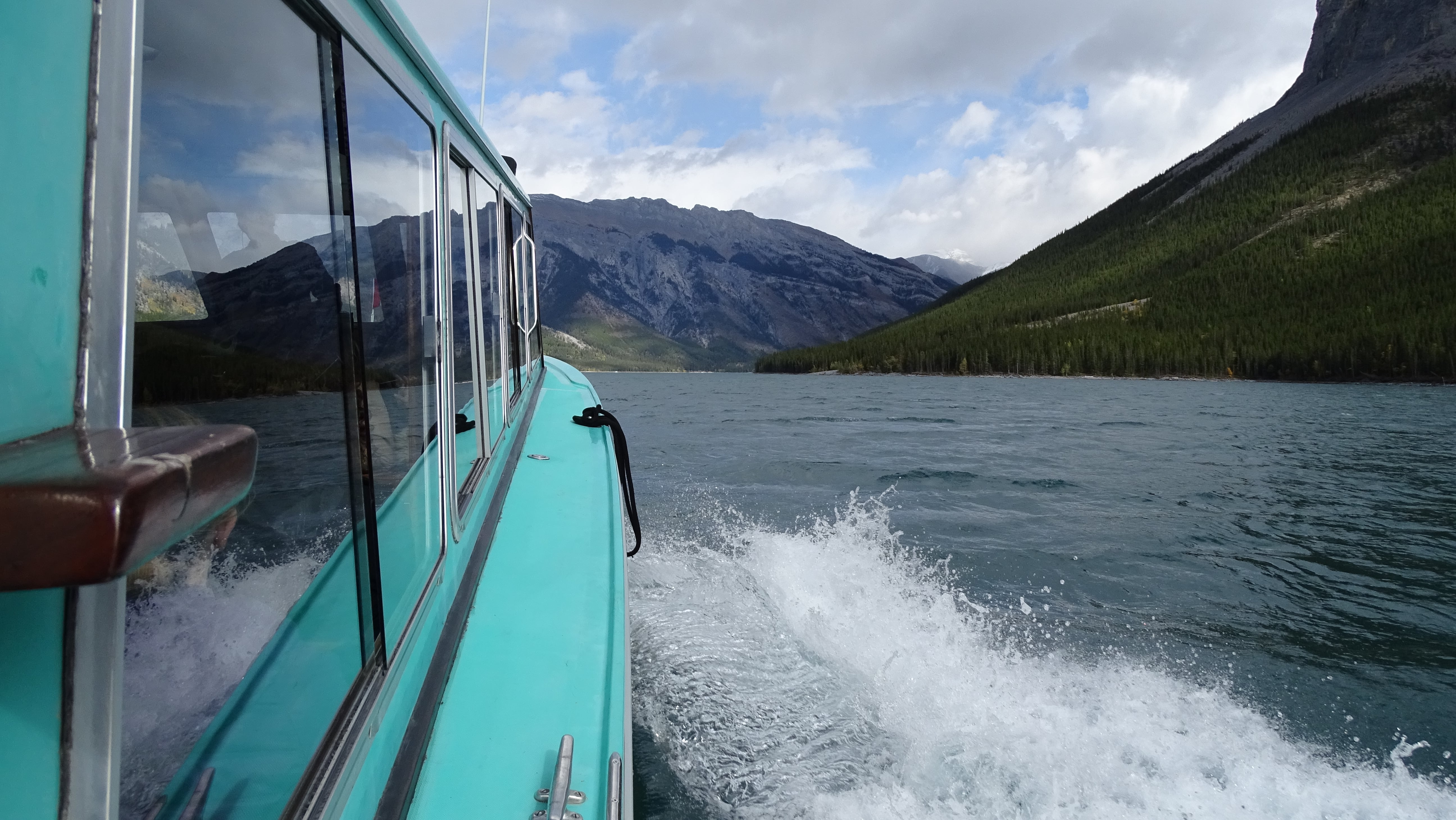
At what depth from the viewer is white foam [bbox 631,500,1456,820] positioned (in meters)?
3.56

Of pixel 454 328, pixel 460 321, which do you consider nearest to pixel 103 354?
pixel 454 328

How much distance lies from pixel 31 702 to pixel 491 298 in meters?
3.83

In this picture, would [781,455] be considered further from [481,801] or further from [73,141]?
[73,141]

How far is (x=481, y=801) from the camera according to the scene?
1.92m

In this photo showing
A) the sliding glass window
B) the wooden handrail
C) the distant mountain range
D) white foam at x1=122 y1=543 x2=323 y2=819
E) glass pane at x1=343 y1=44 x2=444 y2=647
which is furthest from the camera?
the distant mountain range

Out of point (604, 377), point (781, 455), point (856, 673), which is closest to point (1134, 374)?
point (604, 377)

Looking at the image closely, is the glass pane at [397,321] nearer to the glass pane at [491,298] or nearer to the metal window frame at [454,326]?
the metal window frame at [454,326]

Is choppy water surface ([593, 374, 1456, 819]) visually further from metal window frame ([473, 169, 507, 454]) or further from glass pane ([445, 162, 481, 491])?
glass pane ([445, 162, 481, 491])

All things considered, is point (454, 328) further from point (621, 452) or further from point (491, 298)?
point (621, 452)

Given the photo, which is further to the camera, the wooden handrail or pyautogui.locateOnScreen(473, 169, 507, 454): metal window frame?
pyautogui.locateOnScreen(473, 169, 507, 454): metal window frame

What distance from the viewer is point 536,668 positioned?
2.55 m

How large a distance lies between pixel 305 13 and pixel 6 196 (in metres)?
1.02

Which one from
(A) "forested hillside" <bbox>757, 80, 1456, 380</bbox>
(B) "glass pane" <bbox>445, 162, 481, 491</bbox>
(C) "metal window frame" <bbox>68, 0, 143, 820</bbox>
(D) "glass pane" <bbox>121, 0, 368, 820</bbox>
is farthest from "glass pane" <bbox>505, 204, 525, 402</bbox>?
(A) "forested hillside" <bbox>757, 80, 1456, 380</bbox>

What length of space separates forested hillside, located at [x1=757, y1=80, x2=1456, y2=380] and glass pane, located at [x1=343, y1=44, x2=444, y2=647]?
7477 centimetres
